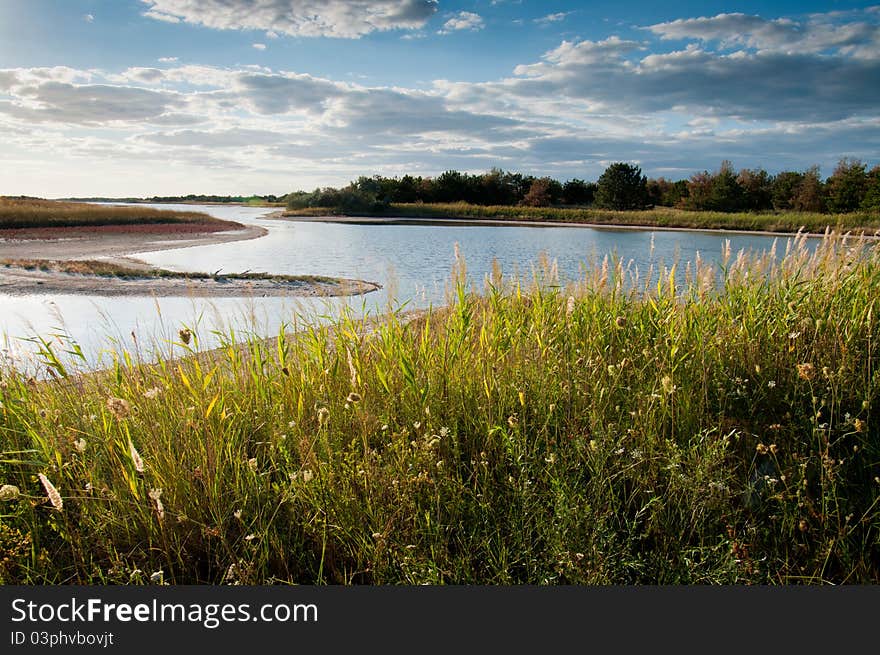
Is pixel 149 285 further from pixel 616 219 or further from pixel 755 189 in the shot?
pixel 755 189

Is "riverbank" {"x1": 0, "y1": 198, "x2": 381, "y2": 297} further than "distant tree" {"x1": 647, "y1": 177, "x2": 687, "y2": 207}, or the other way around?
A: "distant tree" {"x1": 647, "y1": 177, "x2": 687, "y2": 207}

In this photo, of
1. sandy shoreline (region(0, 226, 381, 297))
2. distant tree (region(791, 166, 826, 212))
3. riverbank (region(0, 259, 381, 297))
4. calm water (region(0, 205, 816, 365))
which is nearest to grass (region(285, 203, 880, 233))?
distant tree (region(791, 166, 826, 212))

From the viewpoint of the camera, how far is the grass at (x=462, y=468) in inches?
94.1

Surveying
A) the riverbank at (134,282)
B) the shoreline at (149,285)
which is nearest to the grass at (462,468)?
the shoreline at (149,285)

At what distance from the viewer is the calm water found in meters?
5.70

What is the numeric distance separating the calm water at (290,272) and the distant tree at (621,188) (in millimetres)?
23630

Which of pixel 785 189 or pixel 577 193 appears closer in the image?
pixel 785 189

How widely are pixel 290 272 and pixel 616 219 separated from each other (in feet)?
96.4

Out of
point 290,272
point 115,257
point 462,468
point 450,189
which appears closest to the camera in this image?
point 462,468

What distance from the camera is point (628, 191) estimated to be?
49.0 m

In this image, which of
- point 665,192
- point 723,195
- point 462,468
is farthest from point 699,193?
point 462,468

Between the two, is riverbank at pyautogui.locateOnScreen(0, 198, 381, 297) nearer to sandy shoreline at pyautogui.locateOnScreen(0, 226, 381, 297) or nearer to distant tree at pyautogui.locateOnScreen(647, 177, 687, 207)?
sandy shoreline at pyautogui.locateOnScreen(0, 226, 381, 297)

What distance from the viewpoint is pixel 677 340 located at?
363cm

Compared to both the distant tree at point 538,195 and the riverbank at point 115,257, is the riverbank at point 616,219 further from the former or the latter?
the riverbank at point 115,257
